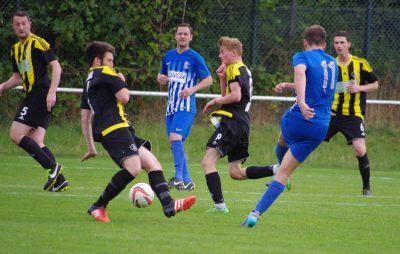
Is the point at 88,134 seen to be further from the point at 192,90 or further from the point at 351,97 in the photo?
the point at 351,97

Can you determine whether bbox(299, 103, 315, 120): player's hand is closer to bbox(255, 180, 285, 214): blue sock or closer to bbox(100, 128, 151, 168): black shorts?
bbox(255, 180, 285, 214): blue sock

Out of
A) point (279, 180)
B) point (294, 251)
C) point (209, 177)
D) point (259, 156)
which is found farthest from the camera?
point (259, 156)

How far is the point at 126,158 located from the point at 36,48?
11.2ft

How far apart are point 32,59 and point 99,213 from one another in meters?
3.47

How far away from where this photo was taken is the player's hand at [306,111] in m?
8.75

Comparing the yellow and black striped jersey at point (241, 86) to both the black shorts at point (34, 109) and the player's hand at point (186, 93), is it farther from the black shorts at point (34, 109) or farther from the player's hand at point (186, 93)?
the black shorts at point (34, 109)

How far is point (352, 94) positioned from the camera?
13281 mm

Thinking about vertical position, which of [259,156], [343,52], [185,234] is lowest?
[259,156]

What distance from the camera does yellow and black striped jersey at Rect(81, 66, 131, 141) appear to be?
9.04 m

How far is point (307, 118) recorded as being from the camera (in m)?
8.88

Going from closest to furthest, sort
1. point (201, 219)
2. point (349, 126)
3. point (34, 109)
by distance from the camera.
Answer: point (201, 219) → point (34, 109) → point (349, 126)

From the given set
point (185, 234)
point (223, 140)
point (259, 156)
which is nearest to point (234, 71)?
point (223, 140)

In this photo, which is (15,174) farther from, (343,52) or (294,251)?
(294,251)

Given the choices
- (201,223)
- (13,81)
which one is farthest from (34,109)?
(201,223)
